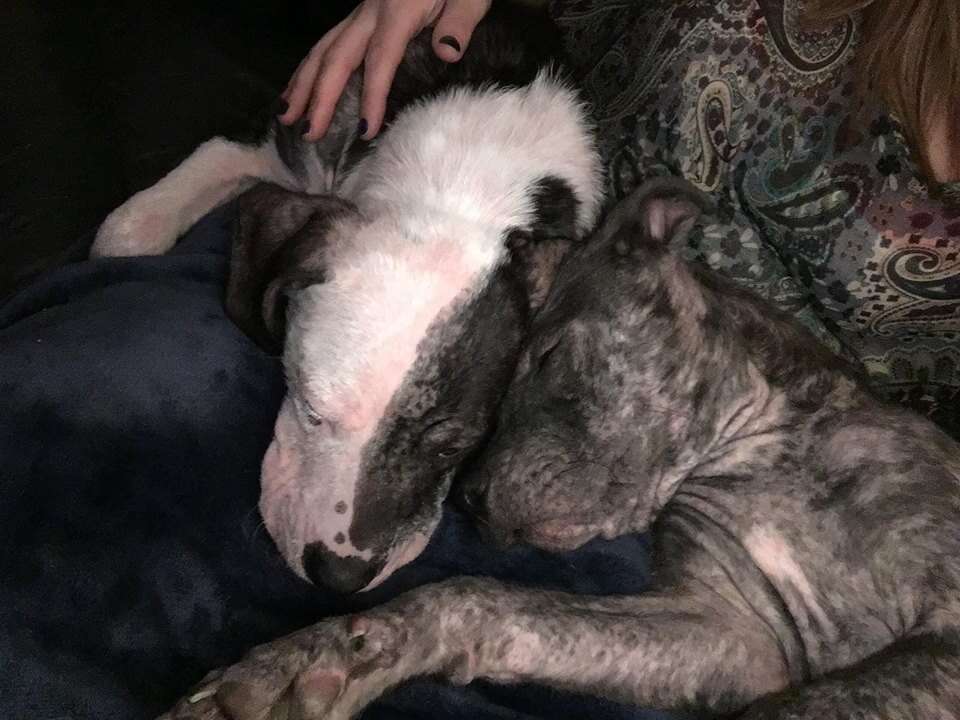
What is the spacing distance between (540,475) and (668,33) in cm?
107

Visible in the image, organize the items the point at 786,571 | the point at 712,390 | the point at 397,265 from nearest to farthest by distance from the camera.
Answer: the point at 397,265
the point at 786,571
the point at 712,390

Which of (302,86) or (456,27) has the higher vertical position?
(456,27)

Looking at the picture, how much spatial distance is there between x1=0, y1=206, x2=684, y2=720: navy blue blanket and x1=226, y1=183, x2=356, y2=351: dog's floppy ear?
6cm

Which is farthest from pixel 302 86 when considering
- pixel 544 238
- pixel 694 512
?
pixel 694 512

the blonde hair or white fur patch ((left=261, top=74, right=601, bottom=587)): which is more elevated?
the blonde hair

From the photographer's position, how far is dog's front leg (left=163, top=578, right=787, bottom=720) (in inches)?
56.4

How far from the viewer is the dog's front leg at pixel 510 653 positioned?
143 centimetres

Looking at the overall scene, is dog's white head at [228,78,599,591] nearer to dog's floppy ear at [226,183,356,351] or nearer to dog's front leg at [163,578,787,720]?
dog's floppy ear at [226,183,356,351]

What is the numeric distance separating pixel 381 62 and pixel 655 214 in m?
0.77

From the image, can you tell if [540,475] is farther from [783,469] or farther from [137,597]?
[137,597]

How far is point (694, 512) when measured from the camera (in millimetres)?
2023

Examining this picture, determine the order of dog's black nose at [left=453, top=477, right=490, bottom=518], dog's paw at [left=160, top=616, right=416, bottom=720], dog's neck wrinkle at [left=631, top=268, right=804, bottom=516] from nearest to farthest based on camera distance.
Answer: dog's paw at [left=160, top=616, right=416, bottom=720] < dog's black nose at [left=453, top=477, right=490, bottom=518] < dog's neck wrinkle at [left=631, top=268, right=804, bottom=516]

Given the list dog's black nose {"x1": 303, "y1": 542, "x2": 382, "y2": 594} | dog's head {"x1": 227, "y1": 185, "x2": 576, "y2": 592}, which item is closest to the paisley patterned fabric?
dog's head {"x1": 227, "y1": 185, "x2": 576, "y2": 592}

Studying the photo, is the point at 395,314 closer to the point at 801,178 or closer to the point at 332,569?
the point at 332,569
